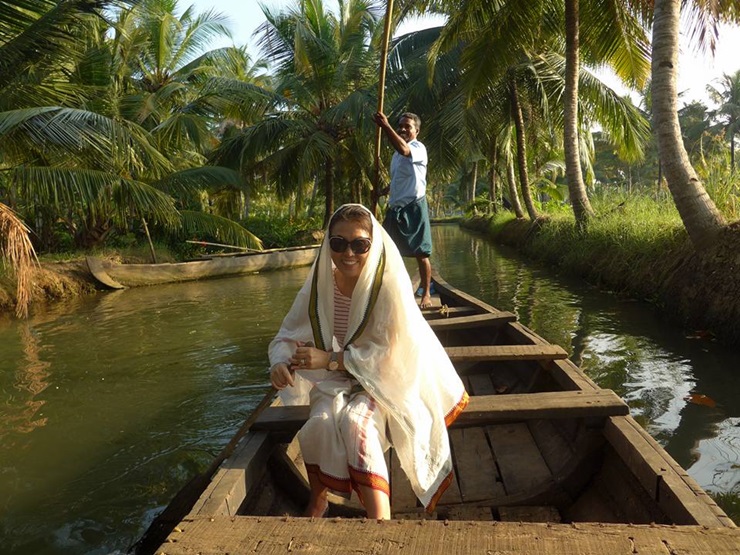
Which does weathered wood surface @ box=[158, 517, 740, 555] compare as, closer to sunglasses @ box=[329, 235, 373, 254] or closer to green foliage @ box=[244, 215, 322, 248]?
sunglasses @ box=[329, 235, 373, 254]

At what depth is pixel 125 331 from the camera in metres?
7.59

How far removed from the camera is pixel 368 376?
6.61 feet

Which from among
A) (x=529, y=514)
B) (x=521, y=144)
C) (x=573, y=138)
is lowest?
(x=529, y=514)

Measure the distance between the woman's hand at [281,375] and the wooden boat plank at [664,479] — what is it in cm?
131

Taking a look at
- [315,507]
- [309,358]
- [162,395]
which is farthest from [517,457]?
[162,395]

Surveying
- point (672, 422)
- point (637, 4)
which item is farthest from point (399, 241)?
point (637, 4)

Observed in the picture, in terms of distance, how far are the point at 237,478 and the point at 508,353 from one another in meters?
1.89

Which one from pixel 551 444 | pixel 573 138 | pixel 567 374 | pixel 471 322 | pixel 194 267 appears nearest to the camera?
pixel 551 444

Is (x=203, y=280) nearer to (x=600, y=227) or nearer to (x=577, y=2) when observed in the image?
(x=600, y=227)

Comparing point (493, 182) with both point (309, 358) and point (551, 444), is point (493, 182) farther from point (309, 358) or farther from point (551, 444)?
point (309, 358)

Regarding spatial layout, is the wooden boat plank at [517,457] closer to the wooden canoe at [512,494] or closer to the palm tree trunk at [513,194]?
the wooden canoe at [512,494]

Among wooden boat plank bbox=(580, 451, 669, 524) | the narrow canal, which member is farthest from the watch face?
the narrow canal

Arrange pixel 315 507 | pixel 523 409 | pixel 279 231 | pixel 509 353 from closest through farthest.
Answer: pixel 315 507 < pixel 523 409 < pixel 509 353 < pixel 279 231

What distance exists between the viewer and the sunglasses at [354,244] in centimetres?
210
